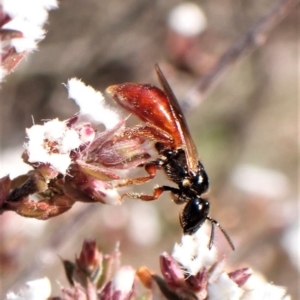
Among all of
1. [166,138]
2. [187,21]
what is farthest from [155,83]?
[166,138]

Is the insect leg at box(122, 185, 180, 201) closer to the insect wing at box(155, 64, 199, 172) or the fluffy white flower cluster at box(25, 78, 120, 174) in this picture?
the insect wing at box(155, 64, 199, 172)

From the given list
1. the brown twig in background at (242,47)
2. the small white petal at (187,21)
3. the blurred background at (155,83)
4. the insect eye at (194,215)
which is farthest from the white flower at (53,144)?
the small white petal at (187,21)

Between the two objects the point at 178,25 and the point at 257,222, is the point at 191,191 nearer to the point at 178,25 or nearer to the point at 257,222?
the point at 178,25

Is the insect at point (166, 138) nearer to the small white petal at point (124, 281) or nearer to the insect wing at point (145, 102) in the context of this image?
the insect wing at point (145, 102)

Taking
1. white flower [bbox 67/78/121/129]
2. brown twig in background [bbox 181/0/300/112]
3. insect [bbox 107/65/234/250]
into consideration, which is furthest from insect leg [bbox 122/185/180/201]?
Answer: brown twig in background [bbox 181/0/300/112]

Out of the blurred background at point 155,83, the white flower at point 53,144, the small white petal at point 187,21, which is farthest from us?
the small white petal at point 187,21

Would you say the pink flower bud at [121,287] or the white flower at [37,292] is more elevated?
the white flower at [37,292]

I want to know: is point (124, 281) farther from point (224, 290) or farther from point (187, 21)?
point (187, 21)
